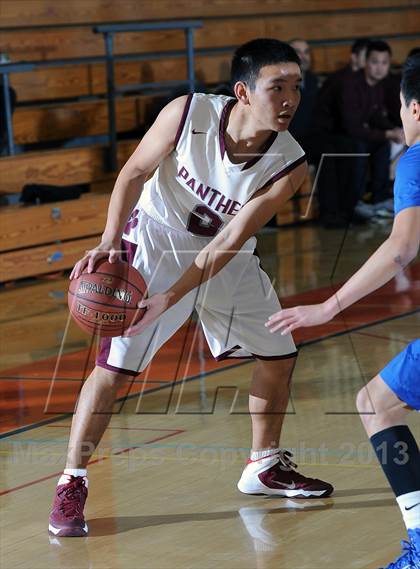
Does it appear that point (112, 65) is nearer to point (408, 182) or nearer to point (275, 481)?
point (275, 481)

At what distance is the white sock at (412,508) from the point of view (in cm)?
265

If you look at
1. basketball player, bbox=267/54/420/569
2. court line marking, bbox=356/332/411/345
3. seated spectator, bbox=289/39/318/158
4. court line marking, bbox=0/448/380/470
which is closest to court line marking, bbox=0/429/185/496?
court line marking, bbox=0/448/380/470

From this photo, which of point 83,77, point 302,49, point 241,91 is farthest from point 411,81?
point 302,49

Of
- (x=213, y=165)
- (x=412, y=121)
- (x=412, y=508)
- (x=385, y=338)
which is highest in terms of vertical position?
(x=412, y=121)

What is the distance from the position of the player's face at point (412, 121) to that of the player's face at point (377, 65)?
706cm

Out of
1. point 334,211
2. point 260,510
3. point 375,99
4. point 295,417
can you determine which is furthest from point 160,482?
point 375,99

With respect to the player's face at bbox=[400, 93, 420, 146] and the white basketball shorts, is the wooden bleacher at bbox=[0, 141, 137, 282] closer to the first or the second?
the white basketball shorts

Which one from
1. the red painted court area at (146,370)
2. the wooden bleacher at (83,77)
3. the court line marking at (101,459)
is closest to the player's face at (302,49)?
the wooden bleacher at (83,77)

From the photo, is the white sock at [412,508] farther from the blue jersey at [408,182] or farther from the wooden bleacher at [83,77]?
the wooden bleacher at [83,77]

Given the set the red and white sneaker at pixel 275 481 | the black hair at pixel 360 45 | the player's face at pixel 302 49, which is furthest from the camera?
the black hair at pixel 360 45

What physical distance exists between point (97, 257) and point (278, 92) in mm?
735

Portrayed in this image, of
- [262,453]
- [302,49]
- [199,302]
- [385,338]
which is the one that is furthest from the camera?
[302,49]

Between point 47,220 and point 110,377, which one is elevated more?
point 110,377

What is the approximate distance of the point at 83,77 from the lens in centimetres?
891
